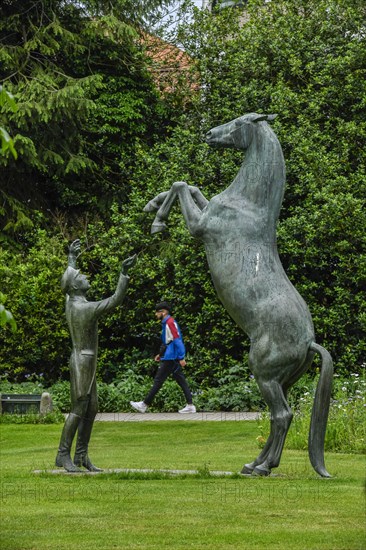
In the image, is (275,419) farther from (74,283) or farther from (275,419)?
(74,283)

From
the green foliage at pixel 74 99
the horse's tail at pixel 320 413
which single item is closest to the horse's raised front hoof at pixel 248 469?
the horse's tail at pixel 320 413

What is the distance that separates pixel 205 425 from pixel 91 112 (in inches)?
439

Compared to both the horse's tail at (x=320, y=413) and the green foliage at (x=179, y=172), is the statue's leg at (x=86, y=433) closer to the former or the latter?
the horse's tail at (x=320, y=413)

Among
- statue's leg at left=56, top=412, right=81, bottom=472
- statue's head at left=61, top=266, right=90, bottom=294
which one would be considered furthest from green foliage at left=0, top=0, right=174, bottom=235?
statue's leg at left=56, top=412, right=81, bottom=472

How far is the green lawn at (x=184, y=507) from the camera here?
7.65 m

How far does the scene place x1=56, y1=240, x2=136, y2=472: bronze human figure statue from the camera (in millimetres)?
11742

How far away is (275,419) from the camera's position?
442 inches

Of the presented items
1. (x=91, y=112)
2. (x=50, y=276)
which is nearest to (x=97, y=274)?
(x=50, y=276)

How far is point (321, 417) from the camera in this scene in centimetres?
1110

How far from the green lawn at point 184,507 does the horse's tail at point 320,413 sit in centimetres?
23

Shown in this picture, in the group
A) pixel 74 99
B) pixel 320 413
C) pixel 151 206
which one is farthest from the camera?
pixel 74 99

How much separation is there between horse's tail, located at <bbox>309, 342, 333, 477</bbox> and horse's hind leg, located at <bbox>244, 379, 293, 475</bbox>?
0.90 feet

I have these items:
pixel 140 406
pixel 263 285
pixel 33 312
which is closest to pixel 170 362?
pixel 140 406

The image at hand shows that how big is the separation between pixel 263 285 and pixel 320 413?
4.42 feet
